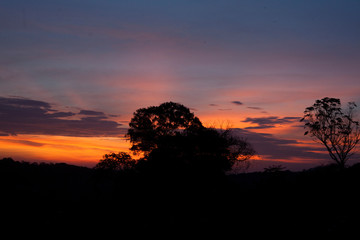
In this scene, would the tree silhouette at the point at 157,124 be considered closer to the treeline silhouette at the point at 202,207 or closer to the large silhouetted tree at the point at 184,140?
the large silhouetted tree at the point at 184,140

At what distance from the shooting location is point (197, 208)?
99.5 ft

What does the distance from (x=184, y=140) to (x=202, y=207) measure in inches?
577

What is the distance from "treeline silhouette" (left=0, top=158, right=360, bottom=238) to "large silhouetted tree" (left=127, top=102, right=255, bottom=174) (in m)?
5.27

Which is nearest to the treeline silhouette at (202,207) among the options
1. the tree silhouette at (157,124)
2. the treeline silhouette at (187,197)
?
the treeline silhouette at (187,197)

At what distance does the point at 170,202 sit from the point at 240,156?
55.2ft

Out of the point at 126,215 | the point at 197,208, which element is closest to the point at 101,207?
the point at 126,215

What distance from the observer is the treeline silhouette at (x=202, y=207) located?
24516 millimetres

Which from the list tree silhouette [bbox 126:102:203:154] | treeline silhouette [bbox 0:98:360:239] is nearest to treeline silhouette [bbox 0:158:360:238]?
treeline silhouette [bbox 0:98:360:239]

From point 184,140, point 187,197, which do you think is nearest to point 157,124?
point 184,140

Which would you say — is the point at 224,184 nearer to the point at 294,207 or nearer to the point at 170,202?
the point at 170,202

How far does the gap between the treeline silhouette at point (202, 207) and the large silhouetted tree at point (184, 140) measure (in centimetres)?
527

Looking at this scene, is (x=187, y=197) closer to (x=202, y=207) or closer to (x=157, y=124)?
(x=202, y=207)

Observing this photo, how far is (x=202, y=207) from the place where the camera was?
99.7 ft

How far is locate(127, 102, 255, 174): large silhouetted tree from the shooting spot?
43.3 meters
